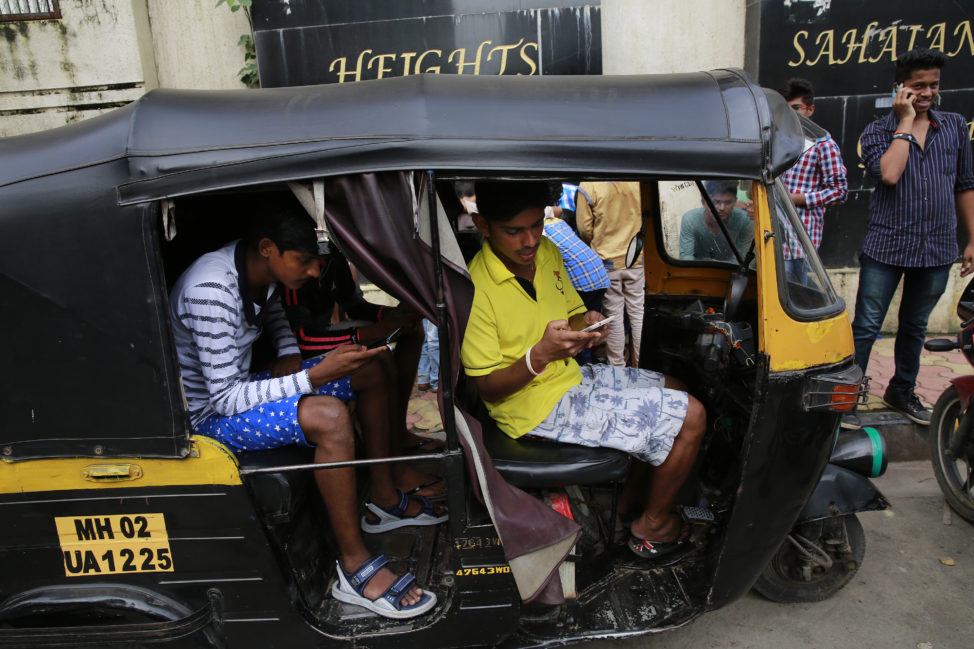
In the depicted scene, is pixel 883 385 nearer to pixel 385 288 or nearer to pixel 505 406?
pixel 505 406

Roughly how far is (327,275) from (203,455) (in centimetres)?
119

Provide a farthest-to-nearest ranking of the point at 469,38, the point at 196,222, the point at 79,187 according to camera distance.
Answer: the point at 469,38 → the point at 196,222 → the point at 79,187

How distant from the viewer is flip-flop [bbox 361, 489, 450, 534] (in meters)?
2.72

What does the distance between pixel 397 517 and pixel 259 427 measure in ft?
2.91

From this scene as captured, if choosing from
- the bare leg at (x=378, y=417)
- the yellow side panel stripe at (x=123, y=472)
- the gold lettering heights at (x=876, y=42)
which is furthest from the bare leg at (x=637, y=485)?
the gold lettering heights at (x=876, y=42)

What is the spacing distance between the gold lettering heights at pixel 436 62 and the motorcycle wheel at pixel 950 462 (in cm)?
449

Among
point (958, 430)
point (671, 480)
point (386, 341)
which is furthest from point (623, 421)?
point (958, 430)

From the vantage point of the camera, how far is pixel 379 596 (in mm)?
2264

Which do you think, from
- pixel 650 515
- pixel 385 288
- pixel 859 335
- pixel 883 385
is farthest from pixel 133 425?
pixel 883 385

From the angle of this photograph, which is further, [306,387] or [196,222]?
[196,222]

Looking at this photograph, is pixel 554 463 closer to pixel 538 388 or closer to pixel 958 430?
pixel 538 388

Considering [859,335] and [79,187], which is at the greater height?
[79,187]

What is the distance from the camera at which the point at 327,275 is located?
2926mm

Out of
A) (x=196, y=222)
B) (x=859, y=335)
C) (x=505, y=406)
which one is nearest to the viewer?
(x=505, y=406)
